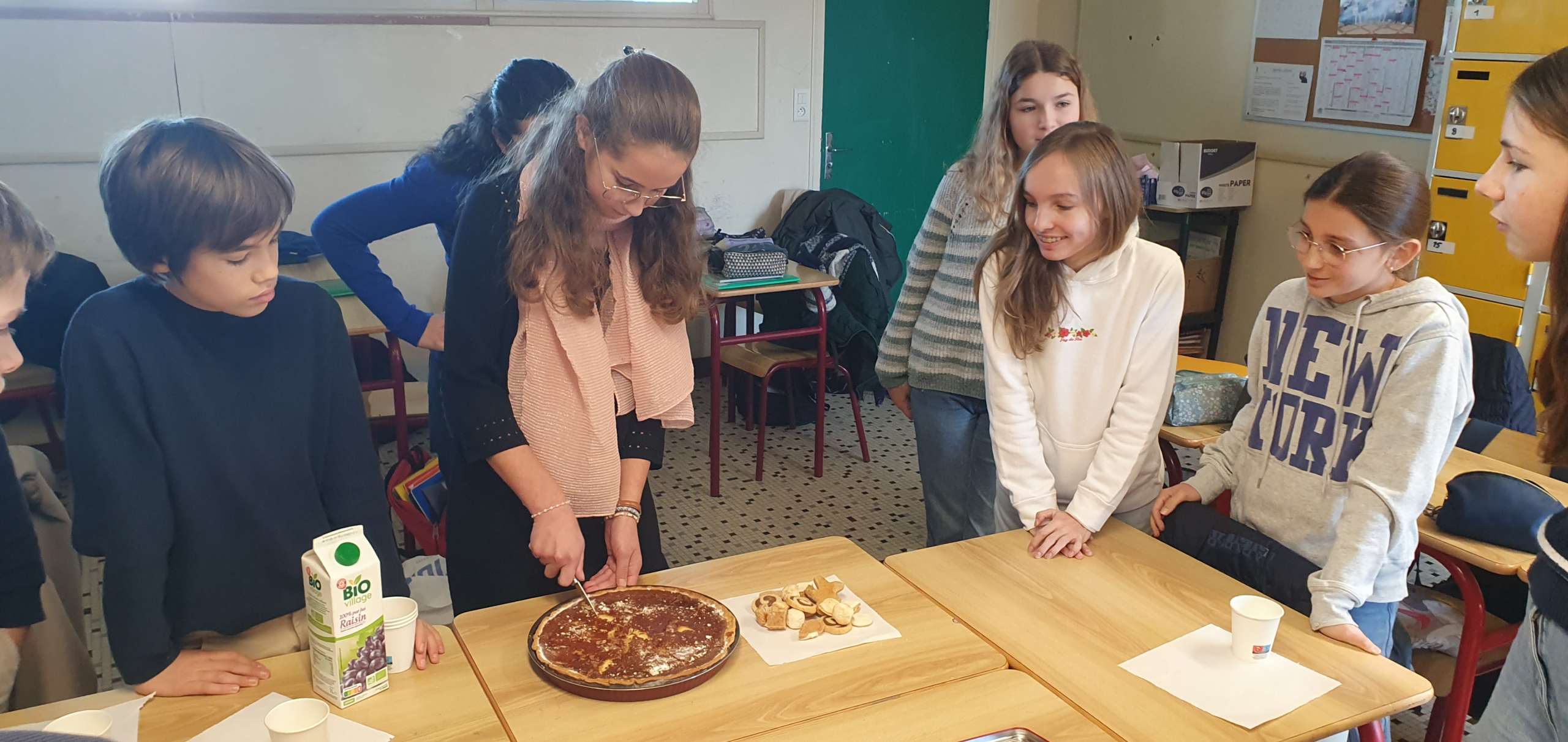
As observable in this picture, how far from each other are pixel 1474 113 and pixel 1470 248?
0.47 m

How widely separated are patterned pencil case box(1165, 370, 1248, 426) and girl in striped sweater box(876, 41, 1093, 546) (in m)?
0.53

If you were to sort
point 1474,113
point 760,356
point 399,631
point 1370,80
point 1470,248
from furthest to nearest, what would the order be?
point 1370,80
point 760,356
point 1470,248
point 1474,113
point 399,631

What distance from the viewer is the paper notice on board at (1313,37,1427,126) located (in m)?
4.13

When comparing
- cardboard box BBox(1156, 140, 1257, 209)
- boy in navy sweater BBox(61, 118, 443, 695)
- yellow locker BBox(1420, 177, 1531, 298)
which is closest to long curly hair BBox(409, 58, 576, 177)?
boy in navy sweater BBox(61, 118, 443, 695)

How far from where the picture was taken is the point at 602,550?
1.71 metres

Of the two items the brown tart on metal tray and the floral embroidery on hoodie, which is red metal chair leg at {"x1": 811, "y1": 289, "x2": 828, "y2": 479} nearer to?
the floral embroidery on hoodie

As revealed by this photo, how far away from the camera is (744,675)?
4.44 ft

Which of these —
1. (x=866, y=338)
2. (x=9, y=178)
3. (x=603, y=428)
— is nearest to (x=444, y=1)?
(x=9, y=178)

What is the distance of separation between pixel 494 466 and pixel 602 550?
0.25 metres

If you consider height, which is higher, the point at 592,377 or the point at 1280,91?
the point at 1280,91

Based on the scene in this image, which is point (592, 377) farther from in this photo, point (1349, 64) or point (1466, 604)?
point (1349, 64)

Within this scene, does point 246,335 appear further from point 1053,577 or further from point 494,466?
point 1053,577

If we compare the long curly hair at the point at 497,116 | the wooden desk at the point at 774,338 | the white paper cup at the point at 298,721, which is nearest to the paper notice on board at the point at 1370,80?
the wooden desk at the point at 774,338

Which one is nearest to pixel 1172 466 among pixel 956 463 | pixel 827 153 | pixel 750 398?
pixel 956 463
